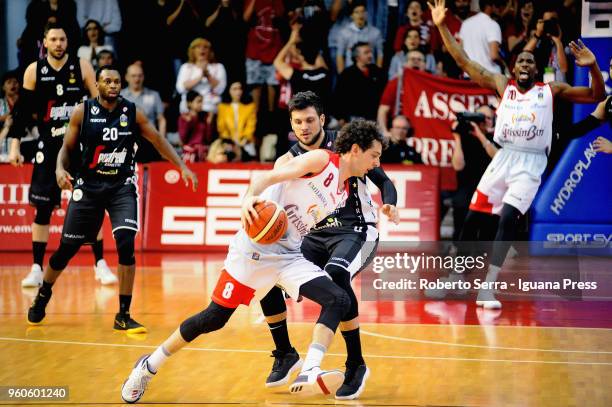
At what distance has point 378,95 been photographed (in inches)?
561

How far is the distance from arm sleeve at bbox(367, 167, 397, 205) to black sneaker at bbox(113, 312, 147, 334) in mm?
2504

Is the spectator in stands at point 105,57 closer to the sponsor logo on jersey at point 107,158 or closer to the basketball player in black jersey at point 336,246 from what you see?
the sponsor logo on jersey at point 107,158

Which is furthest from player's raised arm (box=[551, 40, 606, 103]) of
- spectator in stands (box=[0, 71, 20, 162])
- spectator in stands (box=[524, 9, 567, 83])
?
spectator in stands (box=[0, 71, 20, 162])

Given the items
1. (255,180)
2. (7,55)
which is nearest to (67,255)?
(255,180)

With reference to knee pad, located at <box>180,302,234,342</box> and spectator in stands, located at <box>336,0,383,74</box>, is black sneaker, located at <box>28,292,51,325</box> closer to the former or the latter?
knee pad, located at <box>180,302,234,342</box>

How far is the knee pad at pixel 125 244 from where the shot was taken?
8336 mm

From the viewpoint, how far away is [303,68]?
1415 cm

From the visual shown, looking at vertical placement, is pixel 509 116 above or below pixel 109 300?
above

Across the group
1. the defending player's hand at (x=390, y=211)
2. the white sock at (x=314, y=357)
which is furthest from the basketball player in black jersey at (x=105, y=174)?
the white sock at (x=314, y=357)

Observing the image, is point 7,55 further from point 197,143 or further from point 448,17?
point 448,17

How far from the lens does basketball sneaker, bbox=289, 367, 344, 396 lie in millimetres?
5730

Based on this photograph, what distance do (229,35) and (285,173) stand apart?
9328mm

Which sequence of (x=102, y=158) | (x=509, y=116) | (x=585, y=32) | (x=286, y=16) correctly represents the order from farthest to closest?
(x=286, y=16) → (x=585, y=32) → (x=509, y=116) → (x=102, y=158)

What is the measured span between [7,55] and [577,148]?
8774 mm
